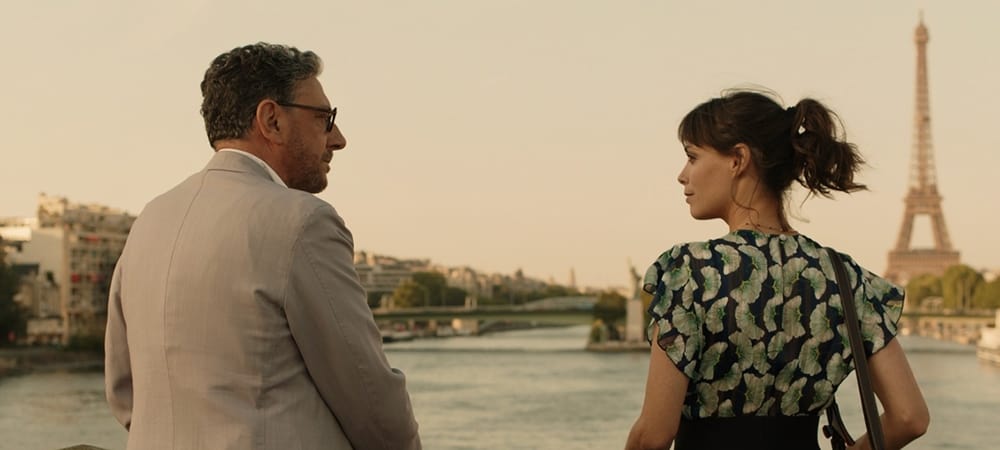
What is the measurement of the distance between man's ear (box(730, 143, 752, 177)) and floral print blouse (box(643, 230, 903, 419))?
5cm

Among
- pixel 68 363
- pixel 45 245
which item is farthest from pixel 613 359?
pixel 45 245

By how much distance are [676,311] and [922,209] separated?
51.2m

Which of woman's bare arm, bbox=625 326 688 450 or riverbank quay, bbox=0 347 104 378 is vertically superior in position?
woman's bare arm, bbox=625 326 688 450

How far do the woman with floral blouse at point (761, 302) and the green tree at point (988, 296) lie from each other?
4698cm

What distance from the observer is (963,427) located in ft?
54.2

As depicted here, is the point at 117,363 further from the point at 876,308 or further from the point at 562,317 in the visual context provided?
the point at 562,317

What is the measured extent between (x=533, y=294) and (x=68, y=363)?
34.9 metres

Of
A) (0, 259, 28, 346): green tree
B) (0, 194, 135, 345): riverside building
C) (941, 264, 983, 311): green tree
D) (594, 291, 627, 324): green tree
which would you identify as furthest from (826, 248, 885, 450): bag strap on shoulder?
(941, 264, 983, 311): green tree

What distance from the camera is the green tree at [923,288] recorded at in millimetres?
51875

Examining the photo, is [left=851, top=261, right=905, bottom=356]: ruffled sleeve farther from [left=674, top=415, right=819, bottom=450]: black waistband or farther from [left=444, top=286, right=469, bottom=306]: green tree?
[left=444, top=286, right=469, bottom=306]: green tree

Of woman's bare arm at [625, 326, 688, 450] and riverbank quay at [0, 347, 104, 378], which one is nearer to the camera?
woman's bare arm at [625, 326, 688, 450]

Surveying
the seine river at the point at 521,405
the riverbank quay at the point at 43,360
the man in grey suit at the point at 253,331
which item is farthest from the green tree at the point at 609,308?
the man in grey suit at the point at 253,331

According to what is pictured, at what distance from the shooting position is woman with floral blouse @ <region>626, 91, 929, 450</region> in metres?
1.14

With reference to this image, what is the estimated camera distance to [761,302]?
116 cm
